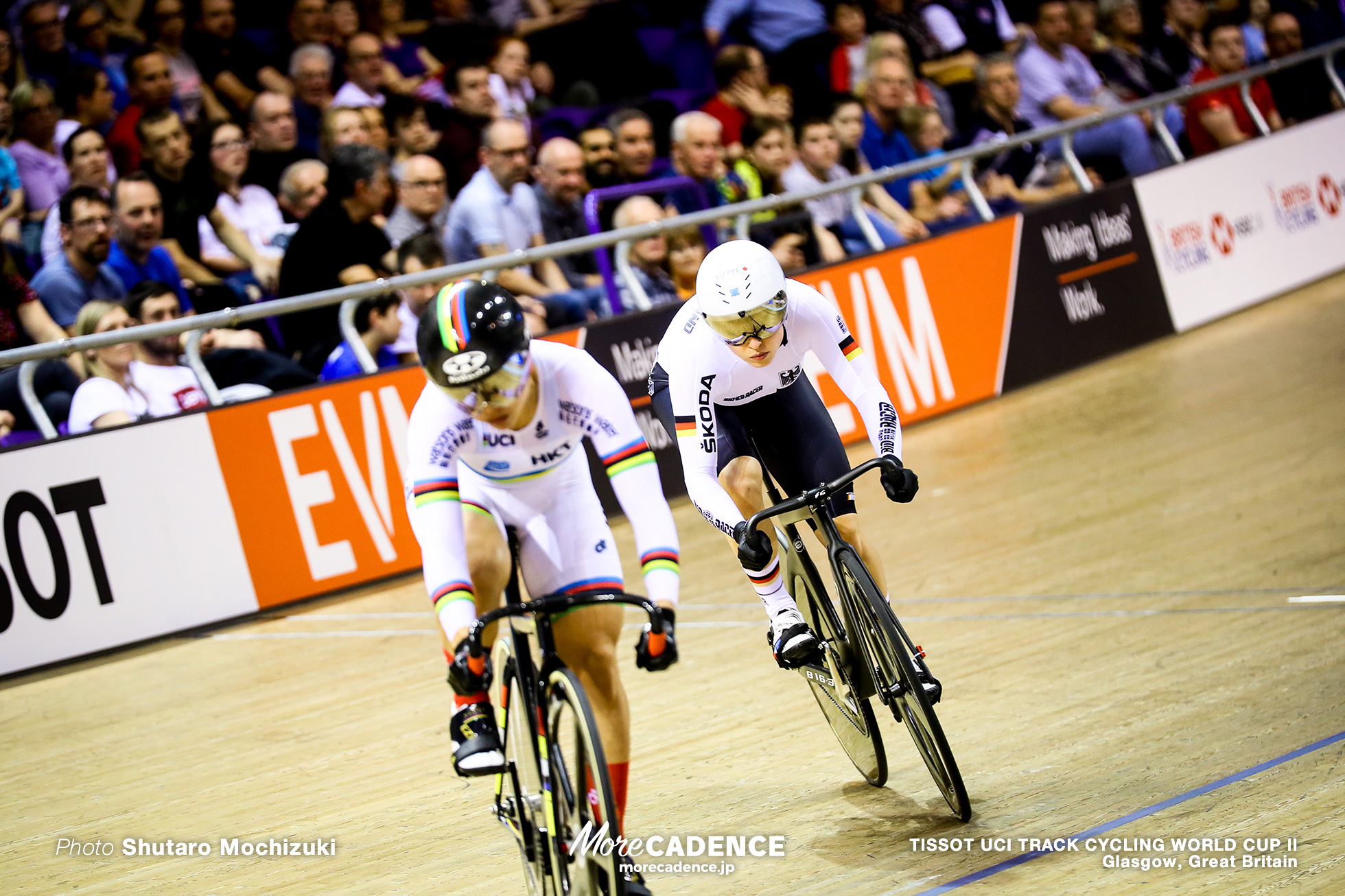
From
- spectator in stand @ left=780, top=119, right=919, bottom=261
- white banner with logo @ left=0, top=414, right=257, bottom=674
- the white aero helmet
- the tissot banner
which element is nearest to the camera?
the white aero helmet

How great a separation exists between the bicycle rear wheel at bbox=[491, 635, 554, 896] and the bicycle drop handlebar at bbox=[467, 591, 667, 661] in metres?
0.19

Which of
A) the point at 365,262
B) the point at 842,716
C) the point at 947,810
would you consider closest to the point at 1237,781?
the point at 947,810

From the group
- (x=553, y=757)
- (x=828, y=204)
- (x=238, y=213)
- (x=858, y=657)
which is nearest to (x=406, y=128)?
(x=238, y=213)

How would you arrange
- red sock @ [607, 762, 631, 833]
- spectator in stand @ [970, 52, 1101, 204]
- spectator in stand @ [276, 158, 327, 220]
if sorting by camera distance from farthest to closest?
spectator in stand @ [970, 52, 1101, 204] → spectator in stand @ [276, 158, 327, 220] → red sock @ [607, 762, 631, 833]

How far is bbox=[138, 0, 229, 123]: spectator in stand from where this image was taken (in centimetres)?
904

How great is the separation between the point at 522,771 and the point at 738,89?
8520mm

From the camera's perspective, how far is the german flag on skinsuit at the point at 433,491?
3.35 meters

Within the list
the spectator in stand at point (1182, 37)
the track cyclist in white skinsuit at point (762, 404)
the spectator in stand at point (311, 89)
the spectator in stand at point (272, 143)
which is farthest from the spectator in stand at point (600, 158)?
the spectator in stand at point (1182, 37)

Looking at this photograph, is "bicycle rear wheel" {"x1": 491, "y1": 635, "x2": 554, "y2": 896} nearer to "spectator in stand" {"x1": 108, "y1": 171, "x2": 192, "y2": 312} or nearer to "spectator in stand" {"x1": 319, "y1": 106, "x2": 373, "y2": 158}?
"spectator in stand" {"x1": 108, "y1": 171, "x2": 192, "y2": 312}

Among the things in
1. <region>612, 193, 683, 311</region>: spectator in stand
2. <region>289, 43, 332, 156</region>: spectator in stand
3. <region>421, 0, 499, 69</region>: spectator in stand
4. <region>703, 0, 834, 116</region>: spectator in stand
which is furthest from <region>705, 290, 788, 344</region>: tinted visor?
<region>703, 0, 834, 116</region>: spectator in stand

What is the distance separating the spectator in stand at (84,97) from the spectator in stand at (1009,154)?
675 centimetres

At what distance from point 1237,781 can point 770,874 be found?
1.31 metres

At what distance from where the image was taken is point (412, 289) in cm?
805

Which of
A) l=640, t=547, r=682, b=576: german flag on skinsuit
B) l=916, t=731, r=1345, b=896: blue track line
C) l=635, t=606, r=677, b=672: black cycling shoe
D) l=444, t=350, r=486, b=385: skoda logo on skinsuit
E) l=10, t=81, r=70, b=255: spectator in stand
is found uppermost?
l=10, t=81, r=70, b=255: spectator in stand
